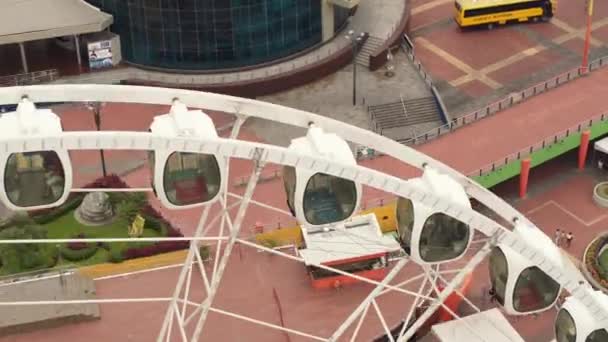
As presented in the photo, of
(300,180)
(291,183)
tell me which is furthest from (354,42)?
(300,180)

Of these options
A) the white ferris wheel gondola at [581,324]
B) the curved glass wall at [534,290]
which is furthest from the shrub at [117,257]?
the white ferris wheel gondola at [581,324]

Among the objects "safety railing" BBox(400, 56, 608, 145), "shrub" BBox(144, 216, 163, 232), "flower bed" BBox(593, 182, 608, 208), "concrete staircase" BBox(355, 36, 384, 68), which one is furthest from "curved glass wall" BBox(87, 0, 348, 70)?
"flower bed" BBox(593, 182, 608, 208)

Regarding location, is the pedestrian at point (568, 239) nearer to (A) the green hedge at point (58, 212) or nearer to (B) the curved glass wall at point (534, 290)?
(B) the curved glass wall at point (534, 290)

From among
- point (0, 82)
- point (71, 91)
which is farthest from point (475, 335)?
point (0, 82)

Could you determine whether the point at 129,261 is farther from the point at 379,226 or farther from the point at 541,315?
the point at 541,315

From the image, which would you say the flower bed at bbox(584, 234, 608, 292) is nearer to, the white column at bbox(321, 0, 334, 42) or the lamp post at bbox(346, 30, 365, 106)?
the lamp post at bbox(346, 30, 365, 106)

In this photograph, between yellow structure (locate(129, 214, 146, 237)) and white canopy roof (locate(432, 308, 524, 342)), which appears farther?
yellow structure (locate(129, 214, 146, 237))
